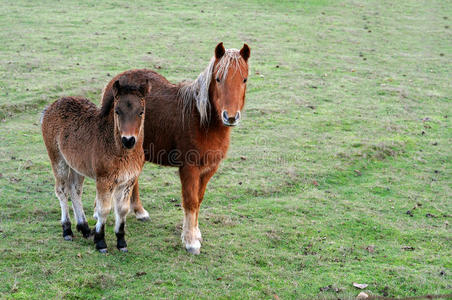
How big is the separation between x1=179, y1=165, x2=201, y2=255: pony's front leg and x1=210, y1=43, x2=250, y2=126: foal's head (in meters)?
0.89

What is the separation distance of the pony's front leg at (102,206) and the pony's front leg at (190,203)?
1020mm

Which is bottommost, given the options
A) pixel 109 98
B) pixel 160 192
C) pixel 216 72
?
pixel 160 192

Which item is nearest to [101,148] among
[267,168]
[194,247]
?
[194,247]

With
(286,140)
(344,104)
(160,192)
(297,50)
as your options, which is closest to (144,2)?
(297,50)

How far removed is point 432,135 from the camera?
38.1 ft

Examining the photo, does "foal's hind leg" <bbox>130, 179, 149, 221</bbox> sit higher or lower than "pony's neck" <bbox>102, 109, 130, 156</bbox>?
lower

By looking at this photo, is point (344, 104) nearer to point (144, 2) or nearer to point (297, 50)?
point (297, 50)

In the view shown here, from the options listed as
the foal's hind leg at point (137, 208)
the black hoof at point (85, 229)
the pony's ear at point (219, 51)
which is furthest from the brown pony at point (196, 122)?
the black hoof at point (85, 229)

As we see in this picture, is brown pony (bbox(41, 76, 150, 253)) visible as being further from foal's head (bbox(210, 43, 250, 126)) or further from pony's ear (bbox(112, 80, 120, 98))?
foal's head (bbox(210, 43, 250, 126))

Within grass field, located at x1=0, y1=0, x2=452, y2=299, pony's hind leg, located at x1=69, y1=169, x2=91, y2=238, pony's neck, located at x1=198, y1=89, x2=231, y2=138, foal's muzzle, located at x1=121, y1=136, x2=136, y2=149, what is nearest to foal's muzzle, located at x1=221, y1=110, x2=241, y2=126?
pony's neck, located at x1=198, y1=89, x2=231, y2=138

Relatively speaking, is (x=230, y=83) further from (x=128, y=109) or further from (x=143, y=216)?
(x=143, y=216)

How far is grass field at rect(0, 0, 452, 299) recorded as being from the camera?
5.88 meters

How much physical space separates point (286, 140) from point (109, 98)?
553cm

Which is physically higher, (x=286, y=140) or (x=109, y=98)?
(x=109, y=98)
